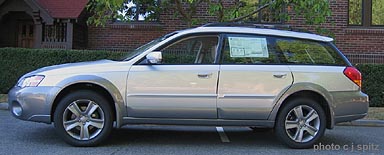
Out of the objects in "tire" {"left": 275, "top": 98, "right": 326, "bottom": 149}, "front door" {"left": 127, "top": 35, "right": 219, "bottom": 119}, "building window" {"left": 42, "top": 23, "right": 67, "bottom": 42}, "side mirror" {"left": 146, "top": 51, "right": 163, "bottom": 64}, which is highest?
"building window" {"left": 42, "top": 23, "right": 67, "bottom": 42}

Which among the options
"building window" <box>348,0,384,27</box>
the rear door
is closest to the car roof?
the rear door

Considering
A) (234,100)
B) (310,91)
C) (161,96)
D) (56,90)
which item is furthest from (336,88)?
(56,90)

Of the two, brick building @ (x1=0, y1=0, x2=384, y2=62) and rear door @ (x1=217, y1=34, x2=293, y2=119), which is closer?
rear door @ (x1=217, y1=34, x2=293, y2=119)

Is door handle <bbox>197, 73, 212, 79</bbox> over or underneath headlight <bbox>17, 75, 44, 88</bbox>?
over

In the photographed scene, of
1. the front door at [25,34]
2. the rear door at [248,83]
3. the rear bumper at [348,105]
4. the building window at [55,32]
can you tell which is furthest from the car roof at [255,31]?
the front door at [25,34]

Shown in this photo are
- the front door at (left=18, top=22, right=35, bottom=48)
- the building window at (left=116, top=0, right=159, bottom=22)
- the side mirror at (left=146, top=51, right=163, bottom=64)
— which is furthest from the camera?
the front door at (left=18, top=22, right=35, bottom=48)

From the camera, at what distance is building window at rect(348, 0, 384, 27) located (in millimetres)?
14305

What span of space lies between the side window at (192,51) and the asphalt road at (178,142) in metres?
1.20

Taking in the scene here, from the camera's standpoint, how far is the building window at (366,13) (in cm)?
1430

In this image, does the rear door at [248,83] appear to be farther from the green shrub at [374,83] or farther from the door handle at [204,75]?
the green shrub at [374,83]

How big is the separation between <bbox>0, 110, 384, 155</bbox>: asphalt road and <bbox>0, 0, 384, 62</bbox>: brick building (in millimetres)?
5992

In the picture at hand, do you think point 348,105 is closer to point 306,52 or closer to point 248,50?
point 306,52

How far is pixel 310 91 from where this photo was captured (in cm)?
591

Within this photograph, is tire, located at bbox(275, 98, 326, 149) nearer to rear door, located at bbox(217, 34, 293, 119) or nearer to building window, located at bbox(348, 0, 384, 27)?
rear door, located at bbox(217, 34, 293, 119)
